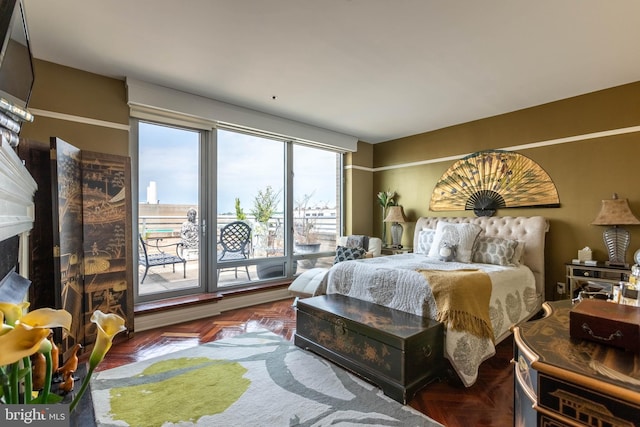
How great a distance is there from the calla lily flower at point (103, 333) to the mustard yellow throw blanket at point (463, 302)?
216 cm

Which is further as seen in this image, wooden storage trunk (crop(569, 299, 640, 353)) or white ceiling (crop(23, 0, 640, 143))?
white ceiling (crop(23, 0, 640, 143))

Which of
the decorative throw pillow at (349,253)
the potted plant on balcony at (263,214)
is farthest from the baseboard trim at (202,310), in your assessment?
the decorative throw pillow at (349,253)

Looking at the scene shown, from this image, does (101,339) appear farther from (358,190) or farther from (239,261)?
(358,190)

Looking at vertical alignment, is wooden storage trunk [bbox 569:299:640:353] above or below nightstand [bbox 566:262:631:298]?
above

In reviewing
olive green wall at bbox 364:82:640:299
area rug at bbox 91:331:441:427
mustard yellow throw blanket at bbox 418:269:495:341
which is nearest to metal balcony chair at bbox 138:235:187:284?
area rug at bbox 91:331:441:427

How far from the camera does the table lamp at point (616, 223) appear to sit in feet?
10.00

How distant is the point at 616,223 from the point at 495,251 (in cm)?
112

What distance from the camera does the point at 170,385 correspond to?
7.17ft

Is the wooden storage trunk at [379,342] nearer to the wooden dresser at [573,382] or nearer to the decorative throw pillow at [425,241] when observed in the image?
the wooden dresser at [573,382]

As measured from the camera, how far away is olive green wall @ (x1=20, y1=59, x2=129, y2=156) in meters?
2.79

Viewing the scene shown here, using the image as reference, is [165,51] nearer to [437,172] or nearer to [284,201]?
[284,201]

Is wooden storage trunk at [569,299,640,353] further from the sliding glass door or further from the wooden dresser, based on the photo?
the sliding glass door

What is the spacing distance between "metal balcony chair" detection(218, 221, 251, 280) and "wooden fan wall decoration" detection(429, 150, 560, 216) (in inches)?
116

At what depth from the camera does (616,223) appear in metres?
3.04
